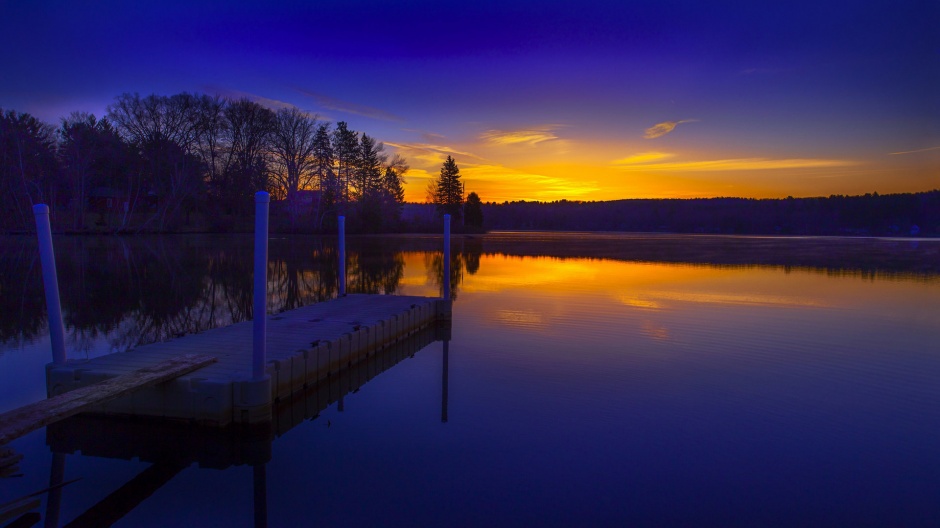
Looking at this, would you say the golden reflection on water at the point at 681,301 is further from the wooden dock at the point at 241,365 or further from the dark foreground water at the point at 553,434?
the wooden dock at the point at 241,365

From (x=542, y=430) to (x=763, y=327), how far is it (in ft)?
25.1

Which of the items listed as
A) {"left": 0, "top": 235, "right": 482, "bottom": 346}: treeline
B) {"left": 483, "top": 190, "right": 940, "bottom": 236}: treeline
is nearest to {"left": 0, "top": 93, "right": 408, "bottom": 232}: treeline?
{"left": 0, "top": 235, "right": 482, "bottom": 346}: treeline

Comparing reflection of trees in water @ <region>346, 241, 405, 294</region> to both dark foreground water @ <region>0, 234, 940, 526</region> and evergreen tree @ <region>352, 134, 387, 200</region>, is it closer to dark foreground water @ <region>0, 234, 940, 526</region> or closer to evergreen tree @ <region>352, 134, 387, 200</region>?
dark foreground water @ <region>0, 234, 940, 526</region>

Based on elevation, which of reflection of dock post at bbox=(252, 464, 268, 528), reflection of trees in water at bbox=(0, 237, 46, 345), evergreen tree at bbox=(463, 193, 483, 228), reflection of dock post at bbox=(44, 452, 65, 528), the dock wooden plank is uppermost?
evergreen tree at bbox=(463, 193, 483, 228)

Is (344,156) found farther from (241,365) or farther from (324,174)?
(241,365)

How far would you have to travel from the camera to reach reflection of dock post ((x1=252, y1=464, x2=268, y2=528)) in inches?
171

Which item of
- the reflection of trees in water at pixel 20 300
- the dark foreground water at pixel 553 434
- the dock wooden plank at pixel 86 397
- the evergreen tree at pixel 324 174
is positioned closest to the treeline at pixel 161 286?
the reflection of trees in water at pixel 20 300

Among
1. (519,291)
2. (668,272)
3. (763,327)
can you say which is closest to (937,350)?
(763,327)

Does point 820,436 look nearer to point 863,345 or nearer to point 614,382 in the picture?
point 614,382

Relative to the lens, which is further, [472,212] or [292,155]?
[472,212]

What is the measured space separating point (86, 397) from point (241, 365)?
5.57 ft

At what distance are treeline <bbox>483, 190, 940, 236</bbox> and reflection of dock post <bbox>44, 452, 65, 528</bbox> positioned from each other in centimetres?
10095

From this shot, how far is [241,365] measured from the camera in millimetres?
6316

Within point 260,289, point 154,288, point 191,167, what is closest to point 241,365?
point 260,289
